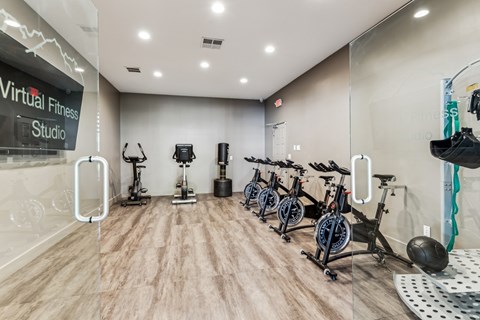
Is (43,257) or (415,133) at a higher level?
(415,133)

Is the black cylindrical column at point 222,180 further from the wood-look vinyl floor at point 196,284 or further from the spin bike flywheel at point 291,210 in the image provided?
the wood-look vinyl floor at point 196,284

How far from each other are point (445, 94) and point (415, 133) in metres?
0.43

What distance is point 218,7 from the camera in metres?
2.71

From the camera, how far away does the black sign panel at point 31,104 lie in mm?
1495

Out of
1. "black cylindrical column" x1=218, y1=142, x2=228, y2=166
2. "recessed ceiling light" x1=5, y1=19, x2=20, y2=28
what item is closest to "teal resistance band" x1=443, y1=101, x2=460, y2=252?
"recessed ceiling light" x1=5, y1=19, x2=20, y2=28

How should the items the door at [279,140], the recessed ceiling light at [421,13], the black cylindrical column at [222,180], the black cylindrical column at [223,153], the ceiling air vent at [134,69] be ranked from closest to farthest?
1. the recessed ceiling light at [421,13]
2. the ceiling air vent at [134,69]
3. the door at [279,140]
4. the black cylindrical column at [222,180]
5. the black cylindrical column at [223,153]

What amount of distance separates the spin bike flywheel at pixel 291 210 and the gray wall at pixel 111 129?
4.19 metres

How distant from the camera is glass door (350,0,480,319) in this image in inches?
75.9

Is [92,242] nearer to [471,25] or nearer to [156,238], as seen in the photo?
[156,238]

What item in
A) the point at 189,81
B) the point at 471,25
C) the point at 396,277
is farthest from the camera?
the point at 189,81

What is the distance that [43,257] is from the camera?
6.65ft

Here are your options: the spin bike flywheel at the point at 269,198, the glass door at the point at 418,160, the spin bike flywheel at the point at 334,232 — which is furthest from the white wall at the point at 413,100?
the spin bike flywheel at the point at 269,198

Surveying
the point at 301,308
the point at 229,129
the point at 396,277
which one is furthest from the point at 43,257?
the point at 229,129

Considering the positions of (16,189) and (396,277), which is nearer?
(16,189)
